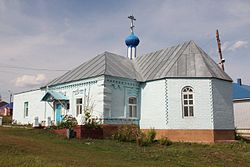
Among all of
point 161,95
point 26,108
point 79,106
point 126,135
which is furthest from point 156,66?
point 26,108

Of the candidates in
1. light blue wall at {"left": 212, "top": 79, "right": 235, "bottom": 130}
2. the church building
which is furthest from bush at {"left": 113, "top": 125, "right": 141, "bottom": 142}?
light blue wall at {"left": 212, "top": 79, "right": 235, "bottom": 130}

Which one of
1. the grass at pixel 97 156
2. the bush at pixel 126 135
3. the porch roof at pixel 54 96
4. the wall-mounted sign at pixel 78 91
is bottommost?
the grass at pixel 97 156

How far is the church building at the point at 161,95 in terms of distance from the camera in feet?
62.0

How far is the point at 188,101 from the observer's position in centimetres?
1928

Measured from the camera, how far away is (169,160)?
11.5 metres

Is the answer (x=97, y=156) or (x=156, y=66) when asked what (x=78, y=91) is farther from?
(x=97, y=156)

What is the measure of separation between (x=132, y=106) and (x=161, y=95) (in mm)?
2542

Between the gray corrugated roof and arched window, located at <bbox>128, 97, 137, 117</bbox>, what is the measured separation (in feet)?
5.32

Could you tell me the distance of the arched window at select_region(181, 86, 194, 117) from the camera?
1912cm

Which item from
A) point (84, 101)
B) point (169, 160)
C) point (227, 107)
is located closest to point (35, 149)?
point (169, 160)

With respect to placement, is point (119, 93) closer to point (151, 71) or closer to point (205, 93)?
point (151, 71)

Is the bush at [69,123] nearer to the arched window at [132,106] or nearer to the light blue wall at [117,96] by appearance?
the light blue wall at [117,96]

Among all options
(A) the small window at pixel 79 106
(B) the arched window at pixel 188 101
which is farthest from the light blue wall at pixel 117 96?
(B) the arched window at pixel 188 101

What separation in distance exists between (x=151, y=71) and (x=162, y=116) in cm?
391
